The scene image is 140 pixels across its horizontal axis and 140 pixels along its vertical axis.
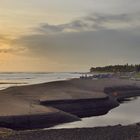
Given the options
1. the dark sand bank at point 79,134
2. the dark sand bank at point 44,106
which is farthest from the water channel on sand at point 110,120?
the dark sand bank at point 79,134

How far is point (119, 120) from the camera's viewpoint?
1721 inches

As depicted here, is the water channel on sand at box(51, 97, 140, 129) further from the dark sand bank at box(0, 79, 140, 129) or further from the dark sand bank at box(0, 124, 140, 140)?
the dark sand bank at box(0, 124, 140, 140)

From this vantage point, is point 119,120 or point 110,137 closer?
point 110,137

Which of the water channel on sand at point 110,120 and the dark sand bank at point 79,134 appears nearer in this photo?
the dark sand bank at point 79,134

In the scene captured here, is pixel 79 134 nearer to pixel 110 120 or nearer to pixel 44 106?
pixel 110 120

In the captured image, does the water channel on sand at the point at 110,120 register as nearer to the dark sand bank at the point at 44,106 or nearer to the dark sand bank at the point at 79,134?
the dark sand bank at the point at 44,106

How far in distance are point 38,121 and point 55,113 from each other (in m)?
3.03

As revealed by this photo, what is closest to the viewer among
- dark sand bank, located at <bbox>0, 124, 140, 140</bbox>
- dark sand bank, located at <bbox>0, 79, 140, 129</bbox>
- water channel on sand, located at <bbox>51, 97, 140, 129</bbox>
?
dark sand bank, located at <bbox>0, 124, 140, 140</bbox>

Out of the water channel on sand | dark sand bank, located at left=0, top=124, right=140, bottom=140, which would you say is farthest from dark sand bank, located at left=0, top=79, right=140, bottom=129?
dark sand bank, located at left=0, top=124, right=140, bottom=140

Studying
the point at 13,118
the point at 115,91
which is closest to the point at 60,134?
the point at 13,118

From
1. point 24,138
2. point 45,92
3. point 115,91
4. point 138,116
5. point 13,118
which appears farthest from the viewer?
point 115,91

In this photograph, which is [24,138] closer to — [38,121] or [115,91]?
[38,121]

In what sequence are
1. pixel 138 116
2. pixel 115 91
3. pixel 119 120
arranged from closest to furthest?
pixel 119 120 → pixel 138 116 → pixel 115 91

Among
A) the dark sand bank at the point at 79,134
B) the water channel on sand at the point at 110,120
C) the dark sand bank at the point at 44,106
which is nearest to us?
the dark sand bank at the point at 79,134
